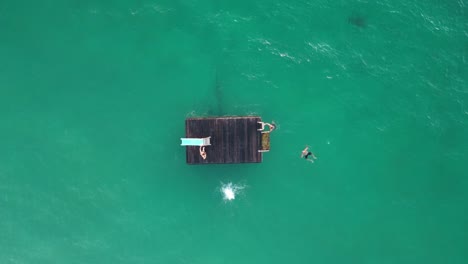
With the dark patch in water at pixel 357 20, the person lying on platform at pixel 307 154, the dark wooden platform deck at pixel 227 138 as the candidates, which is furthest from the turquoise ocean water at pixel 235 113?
the dark wooden platform deck at pixel 227 138

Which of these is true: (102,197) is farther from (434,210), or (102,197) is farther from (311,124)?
(434,210)

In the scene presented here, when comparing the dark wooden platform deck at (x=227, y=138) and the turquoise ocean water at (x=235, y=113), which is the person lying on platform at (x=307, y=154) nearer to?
the turquoise ocean water at (x=235, y=113)

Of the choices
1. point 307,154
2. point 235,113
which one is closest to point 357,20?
point 307,154

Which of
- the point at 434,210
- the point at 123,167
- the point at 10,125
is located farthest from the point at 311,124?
the point at 10,125

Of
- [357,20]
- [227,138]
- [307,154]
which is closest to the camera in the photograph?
[227,138]

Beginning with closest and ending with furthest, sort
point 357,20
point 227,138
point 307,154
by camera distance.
A: point 227,138
point 357,20
point 307,154

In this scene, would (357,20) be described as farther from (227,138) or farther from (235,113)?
(227,138)
